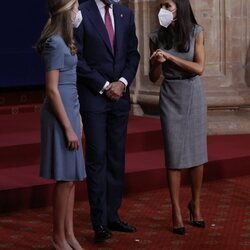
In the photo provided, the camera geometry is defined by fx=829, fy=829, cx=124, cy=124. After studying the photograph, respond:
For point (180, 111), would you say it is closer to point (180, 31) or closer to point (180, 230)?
point (180, 31)

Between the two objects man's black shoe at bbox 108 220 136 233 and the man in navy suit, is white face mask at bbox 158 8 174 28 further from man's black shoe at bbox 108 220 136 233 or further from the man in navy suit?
man's black shoe at bbox 108 220 136 233

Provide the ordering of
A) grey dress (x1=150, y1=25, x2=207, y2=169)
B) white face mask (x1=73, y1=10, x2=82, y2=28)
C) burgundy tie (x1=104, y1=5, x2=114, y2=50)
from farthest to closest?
grey dress (x1=150, y1=25, x2=207, y2=169), burgundy tie (x1=104, y1=5, x2=114, y2=50), white face mask (x1=73, y1=10, x2=82, y2=28)

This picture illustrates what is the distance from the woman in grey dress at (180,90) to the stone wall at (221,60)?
3.20m

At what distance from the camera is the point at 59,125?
4535 mm

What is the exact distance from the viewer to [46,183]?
6219 millimetres

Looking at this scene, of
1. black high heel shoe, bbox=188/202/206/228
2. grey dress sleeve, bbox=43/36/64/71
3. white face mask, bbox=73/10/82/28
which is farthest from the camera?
black high heel shoe, bbox=188/202/206/228

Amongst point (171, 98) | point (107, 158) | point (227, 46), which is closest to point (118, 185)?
point (107, 158)

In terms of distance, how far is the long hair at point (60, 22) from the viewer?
4.51 metres

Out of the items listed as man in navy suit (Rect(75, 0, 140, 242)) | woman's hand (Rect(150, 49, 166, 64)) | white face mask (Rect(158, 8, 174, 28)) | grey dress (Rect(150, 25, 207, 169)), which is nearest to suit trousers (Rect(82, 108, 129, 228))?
man in navy suit (Rect(75, 0, 140, 242))

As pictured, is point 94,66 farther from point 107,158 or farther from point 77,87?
point 107,158

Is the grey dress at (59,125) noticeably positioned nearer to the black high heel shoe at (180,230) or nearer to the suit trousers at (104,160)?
the suit trousers at (104,160)

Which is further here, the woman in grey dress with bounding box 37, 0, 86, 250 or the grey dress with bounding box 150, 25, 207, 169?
the grey dress with bounding box 150, 25, 207, 169

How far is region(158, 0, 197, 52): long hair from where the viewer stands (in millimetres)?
5148

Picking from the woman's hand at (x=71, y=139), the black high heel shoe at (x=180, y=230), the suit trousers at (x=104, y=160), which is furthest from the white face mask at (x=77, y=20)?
the black high heel shoe at (x=180, y=230)
